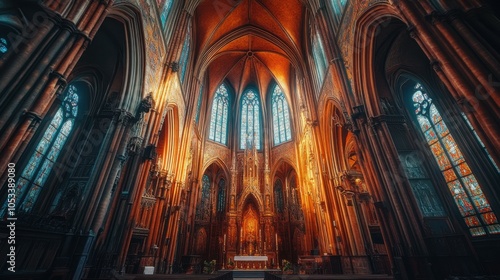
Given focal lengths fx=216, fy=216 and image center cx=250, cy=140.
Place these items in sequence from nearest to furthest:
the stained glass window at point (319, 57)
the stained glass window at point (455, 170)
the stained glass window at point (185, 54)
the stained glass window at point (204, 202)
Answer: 1. the stained glass window at point (455, 170)
2. the stained glass window at point (319, 57)
3. the stained glass window at point (185, 54)
4. the stained glass window at point (204, 202)

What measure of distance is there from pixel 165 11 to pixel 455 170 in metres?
15.4

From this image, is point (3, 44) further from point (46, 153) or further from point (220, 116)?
point (220, 116)

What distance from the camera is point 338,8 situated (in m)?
11.1

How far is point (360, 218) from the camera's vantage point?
36.2ft

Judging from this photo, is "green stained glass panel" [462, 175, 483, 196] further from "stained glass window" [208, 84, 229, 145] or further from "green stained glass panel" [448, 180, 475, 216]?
"stained glass window" [208, 84, 229, 145]

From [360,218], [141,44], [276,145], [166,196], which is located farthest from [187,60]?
[360,218]

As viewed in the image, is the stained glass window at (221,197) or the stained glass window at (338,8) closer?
the stained glass window at (338,8)

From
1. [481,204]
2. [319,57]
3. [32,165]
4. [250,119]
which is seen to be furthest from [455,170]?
[250,119]

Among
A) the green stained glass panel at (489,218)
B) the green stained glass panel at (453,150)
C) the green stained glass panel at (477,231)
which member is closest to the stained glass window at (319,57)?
the green stained glass panel at (453,150)

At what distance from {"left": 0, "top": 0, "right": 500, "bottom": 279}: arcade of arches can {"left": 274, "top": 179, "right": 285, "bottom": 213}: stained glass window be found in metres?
3.12

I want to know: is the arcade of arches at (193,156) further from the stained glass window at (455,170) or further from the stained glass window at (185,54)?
the stained glass window at (185,54)

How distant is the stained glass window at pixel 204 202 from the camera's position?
19828mm

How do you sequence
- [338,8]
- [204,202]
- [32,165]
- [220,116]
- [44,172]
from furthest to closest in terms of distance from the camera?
Result: 1. [220,116]
2. [204,202]
3. [338,8]
4. [44,172]
5. [32,165]

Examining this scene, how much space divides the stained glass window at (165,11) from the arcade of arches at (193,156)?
0.46ft
